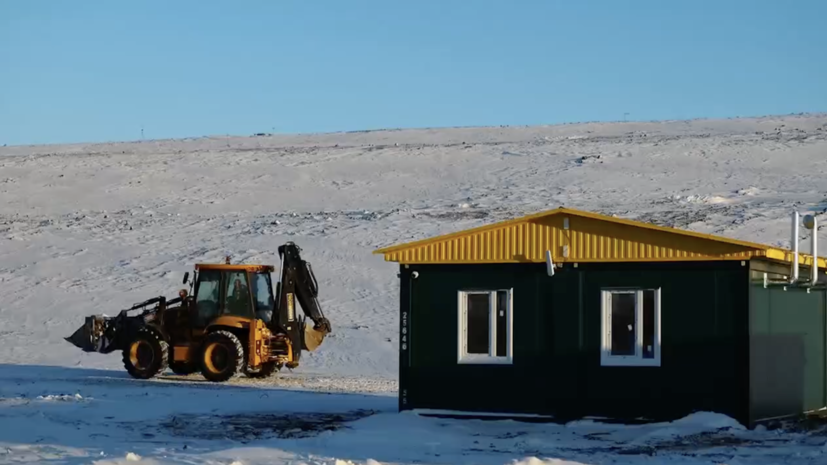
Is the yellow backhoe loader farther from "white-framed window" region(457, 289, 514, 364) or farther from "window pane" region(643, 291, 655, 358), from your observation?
"window pane" region(643, 291, 655, 358)

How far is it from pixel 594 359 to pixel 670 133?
153ft

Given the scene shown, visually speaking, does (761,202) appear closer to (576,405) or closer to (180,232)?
(180,232)

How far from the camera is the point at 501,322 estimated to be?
18.3 metres

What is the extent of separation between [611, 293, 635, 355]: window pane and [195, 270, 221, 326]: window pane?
10255mm

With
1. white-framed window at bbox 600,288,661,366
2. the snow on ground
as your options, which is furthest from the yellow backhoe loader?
white-framed window at bbox 600,288,661,366

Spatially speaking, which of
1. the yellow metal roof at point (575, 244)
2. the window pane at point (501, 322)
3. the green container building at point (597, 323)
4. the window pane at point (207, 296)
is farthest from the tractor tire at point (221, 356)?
the window pane at point (501, 322)

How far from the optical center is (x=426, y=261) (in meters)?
18.6

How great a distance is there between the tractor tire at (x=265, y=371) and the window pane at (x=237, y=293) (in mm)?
1285

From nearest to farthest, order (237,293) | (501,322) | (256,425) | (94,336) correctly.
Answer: (256,425) < (501,322) < (237,293) < (94,336)

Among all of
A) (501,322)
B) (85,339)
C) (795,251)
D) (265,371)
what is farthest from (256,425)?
(85,339)

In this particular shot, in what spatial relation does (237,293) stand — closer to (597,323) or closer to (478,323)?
(478,323)

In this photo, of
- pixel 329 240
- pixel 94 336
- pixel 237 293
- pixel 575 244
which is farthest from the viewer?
pixel 329 240

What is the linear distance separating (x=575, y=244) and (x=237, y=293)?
31.7 ft

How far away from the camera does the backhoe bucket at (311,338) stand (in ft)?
84.2
